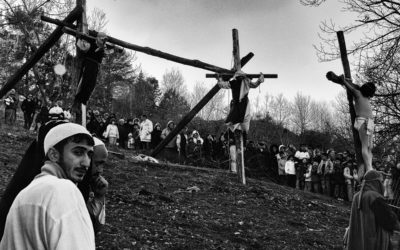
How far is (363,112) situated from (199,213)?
11.6 feet

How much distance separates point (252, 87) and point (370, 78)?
4.92 m

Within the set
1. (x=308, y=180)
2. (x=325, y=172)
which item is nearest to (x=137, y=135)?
(x=308, y=180)

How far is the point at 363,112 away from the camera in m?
7.07

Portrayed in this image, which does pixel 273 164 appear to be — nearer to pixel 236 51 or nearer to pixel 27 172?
pixel 236 51

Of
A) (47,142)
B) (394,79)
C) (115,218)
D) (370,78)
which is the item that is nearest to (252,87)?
(370,78)

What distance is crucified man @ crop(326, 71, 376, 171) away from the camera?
695 centimetres

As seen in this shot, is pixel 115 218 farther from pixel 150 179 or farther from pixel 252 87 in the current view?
pixel 252 87

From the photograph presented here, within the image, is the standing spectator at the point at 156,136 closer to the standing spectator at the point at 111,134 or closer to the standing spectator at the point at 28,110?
the standing spectator at the point at 111,134

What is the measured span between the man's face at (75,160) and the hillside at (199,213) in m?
3.52

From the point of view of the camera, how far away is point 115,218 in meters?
6.86

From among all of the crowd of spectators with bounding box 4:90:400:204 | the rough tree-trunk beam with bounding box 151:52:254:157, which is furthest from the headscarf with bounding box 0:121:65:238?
the crowd of spectators with bounding box 4:90:400:204

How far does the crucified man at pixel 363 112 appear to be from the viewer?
6.95 meters

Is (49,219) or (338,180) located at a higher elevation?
(49,219)

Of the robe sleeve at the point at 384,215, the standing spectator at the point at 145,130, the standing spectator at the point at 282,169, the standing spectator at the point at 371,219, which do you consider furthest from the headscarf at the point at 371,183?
the standing spectator at the point at 145,130
